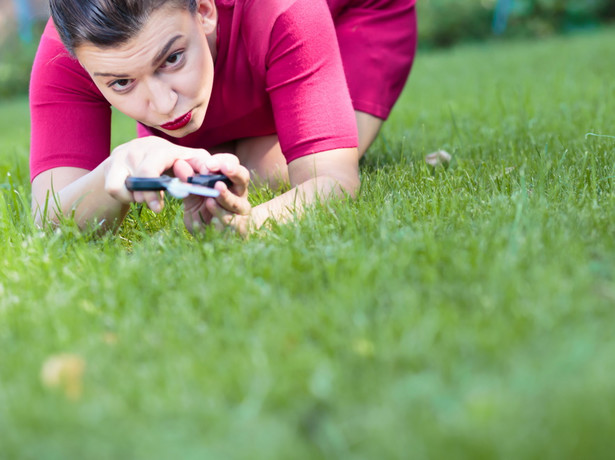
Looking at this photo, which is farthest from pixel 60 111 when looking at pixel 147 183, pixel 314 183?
pixel 314 183

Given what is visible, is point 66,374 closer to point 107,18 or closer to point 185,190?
point 185,190

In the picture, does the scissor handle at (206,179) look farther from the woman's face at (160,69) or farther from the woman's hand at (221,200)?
the woman's face at (160,69)

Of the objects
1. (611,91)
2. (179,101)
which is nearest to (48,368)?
(179,101)

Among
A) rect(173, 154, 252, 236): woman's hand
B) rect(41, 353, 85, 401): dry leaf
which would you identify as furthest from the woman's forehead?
rect(41, 353, 85, 401): dry leaf

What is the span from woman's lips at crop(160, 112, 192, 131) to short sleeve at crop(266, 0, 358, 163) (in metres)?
0.32

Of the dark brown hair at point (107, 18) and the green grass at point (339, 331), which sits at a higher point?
the dark brown hair at point (107, 18)

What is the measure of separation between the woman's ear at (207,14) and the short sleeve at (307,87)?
0.20 metres

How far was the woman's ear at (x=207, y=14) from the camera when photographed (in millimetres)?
2156

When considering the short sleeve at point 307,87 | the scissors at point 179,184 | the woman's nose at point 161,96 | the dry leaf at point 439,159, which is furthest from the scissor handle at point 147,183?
the dry leaf at point 439,159

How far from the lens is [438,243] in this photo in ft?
5.26

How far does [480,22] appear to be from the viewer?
12477mm

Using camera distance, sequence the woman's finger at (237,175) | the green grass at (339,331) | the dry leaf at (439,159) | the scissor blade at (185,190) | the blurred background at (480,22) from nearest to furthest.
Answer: the green grass at (339,331)
the scissor blade at (185,190)
the woman's finger at (237,175)
the dry leaf at (439,159)
the blurred background at (480,22)

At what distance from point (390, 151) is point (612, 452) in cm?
229

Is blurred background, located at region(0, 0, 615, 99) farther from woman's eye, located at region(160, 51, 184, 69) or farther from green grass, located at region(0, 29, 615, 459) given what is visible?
woman's eye, located at region(160, 51, 184, 69)
